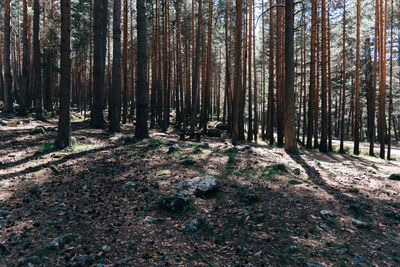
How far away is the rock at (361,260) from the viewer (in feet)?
10.7

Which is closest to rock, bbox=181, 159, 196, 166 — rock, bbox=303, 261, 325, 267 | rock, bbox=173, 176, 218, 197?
rock, bbox=173, 176, 218, 197

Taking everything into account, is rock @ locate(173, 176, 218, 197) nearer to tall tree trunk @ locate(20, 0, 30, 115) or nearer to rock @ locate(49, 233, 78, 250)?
rock @ locate(49, 233, 78, 250)

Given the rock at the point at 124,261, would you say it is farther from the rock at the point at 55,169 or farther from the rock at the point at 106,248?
the rock at the point at 55,169

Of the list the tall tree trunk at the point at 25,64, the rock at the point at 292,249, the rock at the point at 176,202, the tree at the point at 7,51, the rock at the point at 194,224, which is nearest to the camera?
the rock at the point at 292,249

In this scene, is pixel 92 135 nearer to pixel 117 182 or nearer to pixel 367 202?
pixel 117 182

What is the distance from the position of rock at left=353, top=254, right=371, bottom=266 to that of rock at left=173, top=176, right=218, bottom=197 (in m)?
2.77

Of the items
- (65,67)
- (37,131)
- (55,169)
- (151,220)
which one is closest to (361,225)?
(151,220)

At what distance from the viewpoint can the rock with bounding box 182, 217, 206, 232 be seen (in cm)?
394

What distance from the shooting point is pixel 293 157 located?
955cm

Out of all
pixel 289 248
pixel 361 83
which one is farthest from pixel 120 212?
pixel 361 83

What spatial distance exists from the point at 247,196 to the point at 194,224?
5.01 ft

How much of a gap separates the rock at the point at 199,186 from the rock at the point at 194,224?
915 mm

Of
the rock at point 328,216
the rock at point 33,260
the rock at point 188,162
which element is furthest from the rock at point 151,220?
the rock at point 328,216

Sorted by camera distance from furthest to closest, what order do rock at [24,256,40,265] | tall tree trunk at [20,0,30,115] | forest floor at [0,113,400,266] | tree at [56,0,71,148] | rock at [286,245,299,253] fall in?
tall tree trunk at [20,0,30,115] < tree at [56,0,71,148] < rock at [286,245,299,253] < forest floor at [0,113,400,266] < rock at [24,256,40,265]
